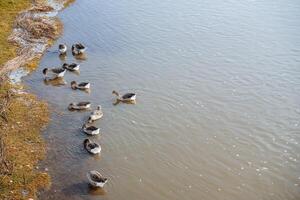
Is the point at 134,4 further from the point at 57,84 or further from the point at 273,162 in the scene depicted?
the point at 273,162

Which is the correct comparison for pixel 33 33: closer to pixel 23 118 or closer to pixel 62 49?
pixel 62 49

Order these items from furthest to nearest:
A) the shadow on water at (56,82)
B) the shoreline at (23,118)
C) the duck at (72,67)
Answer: the duck at (72,67) < the shadow on water at (56,82) < the shoreline at (23,118)

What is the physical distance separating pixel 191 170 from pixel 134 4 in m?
23.9

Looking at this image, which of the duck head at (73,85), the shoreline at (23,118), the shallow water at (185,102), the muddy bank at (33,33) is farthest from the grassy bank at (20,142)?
the duck head at (73,85)

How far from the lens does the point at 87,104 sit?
23844mm

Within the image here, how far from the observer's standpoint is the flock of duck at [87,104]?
18125 mm

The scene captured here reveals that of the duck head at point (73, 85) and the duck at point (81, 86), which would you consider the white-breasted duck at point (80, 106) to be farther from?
the duck head at point (73, 85)

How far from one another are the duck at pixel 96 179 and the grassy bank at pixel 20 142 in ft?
6.20

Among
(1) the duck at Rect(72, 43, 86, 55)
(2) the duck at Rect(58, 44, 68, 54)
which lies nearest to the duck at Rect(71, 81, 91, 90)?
(1) the duck at Rect(72, 43, 86, 55)

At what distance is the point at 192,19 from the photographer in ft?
118

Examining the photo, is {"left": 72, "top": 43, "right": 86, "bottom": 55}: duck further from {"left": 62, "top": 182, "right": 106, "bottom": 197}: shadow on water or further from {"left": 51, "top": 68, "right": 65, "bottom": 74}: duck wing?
{"left": 62, "top": 182, "right": 106, "bottom": 197}: shadow on water

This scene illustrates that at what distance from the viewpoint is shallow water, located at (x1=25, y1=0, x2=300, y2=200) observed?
741 inches

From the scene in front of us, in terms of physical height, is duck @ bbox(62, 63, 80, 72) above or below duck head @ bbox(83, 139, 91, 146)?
below

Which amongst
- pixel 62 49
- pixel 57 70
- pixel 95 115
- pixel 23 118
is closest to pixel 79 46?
pixel 62 49
